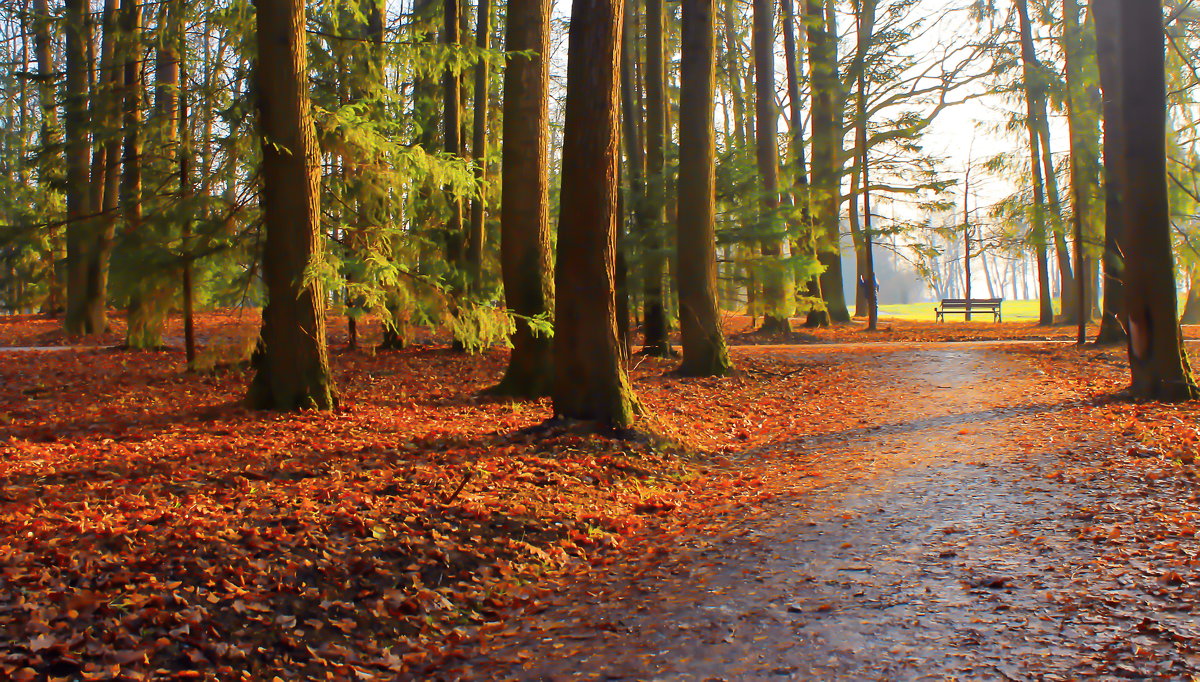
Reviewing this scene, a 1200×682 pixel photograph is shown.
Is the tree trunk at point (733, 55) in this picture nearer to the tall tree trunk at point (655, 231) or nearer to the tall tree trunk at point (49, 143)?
the tall tree trunk at point (655, 231)

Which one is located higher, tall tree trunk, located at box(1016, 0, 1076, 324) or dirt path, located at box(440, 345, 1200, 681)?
tall tree trunk, located at box(1016, 0, 1076, 324)

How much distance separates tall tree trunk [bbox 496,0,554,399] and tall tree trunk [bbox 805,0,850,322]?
14646 mm

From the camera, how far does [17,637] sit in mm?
3662

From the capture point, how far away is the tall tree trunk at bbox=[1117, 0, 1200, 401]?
10219 millimetres

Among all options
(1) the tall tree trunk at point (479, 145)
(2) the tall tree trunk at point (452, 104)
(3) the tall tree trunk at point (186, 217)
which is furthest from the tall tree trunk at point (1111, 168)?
(3) the tall tree trunk at point (186, 217)

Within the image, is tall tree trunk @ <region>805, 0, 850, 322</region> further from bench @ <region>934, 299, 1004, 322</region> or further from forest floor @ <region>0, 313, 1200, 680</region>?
forest floor @ <region>0, 313, 1200, 680</region>

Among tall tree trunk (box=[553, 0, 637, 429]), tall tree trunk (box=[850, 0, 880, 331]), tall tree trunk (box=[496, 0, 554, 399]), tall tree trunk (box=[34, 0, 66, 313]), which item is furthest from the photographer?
tall tree trunk (box=[850, 0, 880, 331])

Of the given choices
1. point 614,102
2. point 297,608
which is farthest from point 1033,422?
point 297,608

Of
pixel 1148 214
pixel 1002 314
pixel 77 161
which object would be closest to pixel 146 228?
pixel 77 161

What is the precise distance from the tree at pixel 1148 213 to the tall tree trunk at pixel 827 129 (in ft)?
43.5

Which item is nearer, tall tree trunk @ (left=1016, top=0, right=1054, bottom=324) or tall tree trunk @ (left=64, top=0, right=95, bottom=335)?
tall tree trunk @ (left=64, top=0, right=95, bottom=335)

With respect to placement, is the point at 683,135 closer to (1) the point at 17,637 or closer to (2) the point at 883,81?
(1) the point at 17,637

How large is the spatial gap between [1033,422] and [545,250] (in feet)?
20.2

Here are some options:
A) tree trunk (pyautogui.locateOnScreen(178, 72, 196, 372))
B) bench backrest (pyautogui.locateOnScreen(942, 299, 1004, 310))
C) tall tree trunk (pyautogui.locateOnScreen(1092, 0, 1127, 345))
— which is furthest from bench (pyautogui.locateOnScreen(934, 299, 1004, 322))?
tree trunk (pyautogui.locateOnScreen(178, 72, 196, 372))
